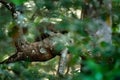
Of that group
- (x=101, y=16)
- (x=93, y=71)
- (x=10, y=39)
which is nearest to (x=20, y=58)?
(x=10, y=39)

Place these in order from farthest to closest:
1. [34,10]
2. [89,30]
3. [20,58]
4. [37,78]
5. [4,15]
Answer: [20,58], [37,78], [4,15], [34,10], [89,30]

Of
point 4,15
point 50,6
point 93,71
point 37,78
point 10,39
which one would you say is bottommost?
point 37,78

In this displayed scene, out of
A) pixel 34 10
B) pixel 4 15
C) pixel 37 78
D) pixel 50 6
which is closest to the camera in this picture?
pixel 50 6

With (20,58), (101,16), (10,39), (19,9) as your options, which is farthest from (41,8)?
(20,58)

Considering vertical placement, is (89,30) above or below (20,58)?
above

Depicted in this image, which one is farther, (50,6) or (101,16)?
(50,6)

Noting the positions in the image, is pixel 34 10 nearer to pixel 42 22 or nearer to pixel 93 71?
pixel 42 22

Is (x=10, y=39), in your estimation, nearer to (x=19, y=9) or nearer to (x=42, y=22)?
(x=19, y=9)
